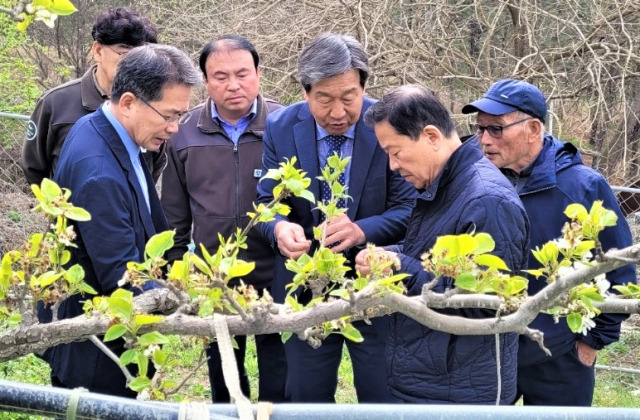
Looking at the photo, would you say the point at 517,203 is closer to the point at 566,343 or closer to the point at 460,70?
the point at 566,343

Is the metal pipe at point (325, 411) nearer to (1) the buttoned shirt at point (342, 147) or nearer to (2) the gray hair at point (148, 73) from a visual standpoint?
(2) the gray hair at point (148, 73)

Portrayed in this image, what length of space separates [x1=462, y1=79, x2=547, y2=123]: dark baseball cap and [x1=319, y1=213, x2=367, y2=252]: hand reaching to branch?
0.61 meters

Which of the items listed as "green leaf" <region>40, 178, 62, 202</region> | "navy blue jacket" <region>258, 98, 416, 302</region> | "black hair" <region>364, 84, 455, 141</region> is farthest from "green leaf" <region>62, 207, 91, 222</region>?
"navy blue jacket" <region>258, 98, 416, 302</region>

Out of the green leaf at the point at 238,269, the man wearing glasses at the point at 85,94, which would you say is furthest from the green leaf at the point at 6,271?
A: the man wearing glasses at the point at 85,94

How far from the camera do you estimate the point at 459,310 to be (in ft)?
8.55

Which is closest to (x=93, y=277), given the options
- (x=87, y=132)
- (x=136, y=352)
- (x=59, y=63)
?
(x=87, y=132)

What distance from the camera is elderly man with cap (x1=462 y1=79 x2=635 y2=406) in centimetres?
308

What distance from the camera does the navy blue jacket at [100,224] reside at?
8.55 ft

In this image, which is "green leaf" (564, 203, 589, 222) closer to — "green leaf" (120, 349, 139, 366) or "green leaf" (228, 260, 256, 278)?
"green leaf" (228, 260, 256, 278)

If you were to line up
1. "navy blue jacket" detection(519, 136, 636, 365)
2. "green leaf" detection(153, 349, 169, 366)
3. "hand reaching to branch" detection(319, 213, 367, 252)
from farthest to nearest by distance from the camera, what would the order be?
"hand reaching to branch" detection(319, 213, 367, 252), "navy blue jacket" detection(519, 136, 636, 365), "green leaf" detection(153, 349, 169, 366)

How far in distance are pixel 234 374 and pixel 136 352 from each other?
0.44 m

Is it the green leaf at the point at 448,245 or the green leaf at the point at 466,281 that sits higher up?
the green leaf at the point at 448,245

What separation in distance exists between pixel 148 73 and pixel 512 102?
1.31 m

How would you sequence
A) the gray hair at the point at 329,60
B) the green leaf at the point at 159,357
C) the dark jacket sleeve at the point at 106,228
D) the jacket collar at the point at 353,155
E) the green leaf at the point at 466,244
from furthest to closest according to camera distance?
1. the jacket collar at the point at 353,155
2. the gray hair at the point at 329,60
3. the dark jacket sleeve at the point at 106,228
4. the green leaf at the point at 159,357
5. the green leaf at the point at 466,244
